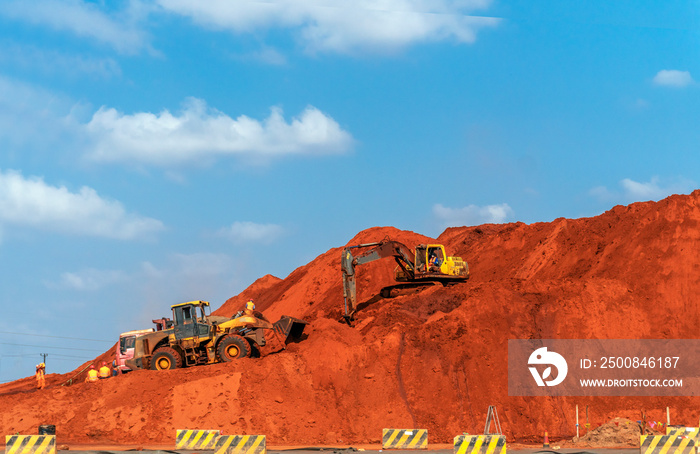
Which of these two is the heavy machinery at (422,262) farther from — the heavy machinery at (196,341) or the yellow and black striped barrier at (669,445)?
the yellow and black striped barrier at (669,445)

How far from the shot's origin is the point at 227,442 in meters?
16.1

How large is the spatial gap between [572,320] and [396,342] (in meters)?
7.46

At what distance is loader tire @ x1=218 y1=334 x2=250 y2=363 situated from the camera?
29.4 metres

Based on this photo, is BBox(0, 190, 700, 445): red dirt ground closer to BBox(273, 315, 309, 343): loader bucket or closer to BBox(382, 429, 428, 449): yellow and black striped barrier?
BBox(273, 315, 309, 343): loader bucket

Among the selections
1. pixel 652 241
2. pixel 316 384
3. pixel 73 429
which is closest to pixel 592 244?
pixel 652 241

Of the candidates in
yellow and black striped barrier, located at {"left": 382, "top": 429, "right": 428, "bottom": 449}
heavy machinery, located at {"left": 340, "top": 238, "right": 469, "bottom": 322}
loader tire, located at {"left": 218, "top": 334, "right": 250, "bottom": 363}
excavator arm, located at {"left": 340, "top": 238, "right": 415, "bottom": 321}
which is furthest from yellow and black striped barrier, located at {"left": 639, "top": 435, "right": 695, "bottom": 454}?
heavy machinery, located at {"left": 340, "top": 238, "right": 469, "bottom": 322}

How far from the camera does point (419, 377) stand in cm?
2819

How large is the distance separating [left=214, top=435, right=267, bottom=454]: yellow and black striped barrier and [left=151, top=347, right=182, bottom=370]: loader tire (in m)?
14.3

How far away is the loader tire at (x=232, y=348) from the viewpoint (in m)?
29.4

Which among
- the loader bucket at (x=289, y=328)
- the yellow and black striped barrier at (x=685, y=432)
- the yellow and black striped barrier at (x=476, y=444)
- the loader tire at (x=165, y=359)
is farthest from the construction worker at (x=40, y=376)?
the yellow and black striped barrier at (x=685, y=432)

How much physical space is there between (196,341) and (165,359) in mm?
1417

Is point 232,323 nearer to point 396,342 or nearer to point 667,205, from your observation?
point 396,342

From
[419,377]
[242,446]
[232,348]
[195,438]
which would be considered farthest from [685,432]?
[232,348]

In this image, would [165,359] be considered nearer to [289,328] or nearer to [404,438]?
[289,328]
